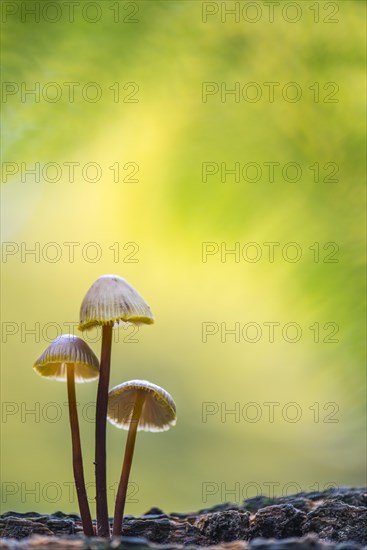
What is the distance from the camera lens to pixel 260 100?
2.31 metres

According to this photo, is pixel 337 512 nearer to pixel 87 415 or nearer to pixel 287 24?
pixel 287 24

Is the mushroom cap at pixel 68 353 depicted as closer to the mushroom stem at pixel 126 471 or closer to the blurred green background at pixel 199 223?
the mushroom stem at pixel 126 471

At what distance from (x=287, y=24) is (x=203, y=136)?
50cm

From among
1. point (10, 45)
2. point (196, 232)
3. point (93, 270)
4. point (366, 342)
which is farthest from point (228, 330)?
point (10, 45)

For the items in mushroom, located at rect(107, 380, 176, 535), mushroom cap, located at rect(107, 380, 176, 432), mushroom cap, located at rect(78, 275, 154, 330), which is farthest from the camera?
mushroom cap, located at rect(107, 380, 176, 432)

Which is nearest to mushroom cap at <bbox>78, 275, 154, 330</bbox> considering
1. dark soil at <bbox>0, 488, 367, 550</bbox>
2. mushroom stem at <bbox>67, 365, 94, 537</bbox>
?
mushroom stem at <bbox>67, 365, 94, 537</bbox>

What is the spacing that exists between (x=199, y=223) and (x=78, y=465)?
2.95 ft

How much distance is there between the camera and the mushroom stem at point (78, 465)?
1.80 m

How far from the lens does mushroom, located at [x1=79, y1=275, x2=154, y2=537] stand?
1752 millimetres

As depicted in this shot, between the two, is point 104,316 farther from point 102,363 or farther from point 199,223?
point 199,223

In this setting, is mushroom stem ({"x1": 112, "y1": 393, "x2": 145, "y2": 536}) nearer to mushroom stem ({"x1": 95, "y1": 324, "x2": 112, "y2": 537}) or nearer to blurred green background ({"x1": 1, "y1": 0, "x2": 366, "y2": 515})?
mushroom stem ({"x1": 95, "y1": 324, "x2": 112, "y2": 537})

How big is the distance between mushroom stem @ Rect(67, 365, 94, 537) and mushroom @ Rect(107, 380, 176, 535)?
10cm

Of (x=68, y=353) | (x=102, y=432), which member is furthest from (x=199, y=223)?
(x=102, y=432)

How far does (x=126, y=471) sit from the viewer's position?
6.32ft
